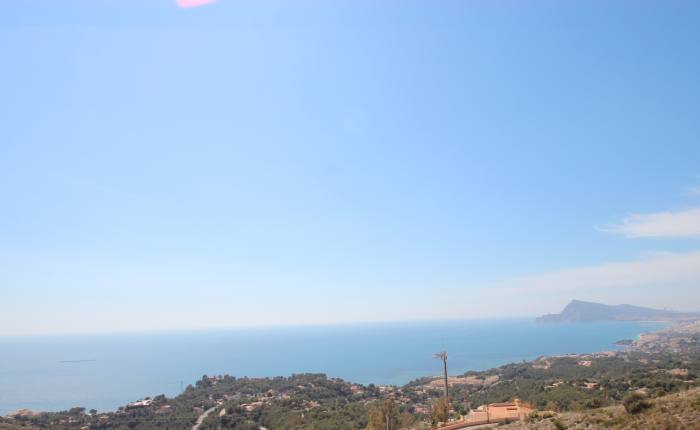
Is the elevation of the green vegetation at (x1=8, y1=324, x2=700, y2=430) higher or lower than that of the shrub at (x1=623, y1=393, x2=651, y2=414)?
lower

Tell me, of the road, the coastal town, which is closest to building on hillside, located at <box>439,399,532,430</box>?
the coastal town

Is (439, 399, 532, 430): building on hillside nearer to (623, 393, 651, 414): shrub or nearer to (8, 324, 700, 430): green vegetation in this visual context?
(8, 324, 700, 430): green vegetation

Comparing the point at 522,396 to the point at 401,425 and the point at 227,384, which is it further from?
the point at 227,384

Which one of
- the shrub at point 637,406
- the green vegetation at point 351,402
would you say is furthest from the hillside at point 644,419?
the green vegetation at point 351,402

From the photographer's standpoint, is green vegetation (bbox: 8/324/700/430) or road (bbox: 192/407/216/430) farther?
road (bbox: 192/407/216/430)

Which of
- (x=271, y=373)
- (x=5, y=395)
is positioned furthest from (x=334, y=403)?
(x=5, y=395)

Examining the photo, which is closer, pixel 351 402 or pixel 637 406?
pixel 637 406

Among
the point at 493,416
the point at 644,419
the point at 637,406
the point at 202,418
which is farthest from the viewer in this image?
the point at 202,418

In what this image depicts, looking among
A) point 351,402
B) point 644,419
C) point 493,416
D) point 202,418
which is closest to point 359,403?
point 351,402

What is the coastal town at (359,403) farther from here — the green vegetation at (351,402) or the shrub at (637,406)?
the shrub at (637,406)

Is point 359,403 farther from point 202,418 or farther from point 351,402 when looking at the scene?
point 202,418

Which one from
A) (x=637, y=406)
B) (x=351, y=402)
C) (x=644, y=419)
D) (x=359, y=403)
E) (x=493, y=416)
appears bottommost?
(x=351, y=402)
